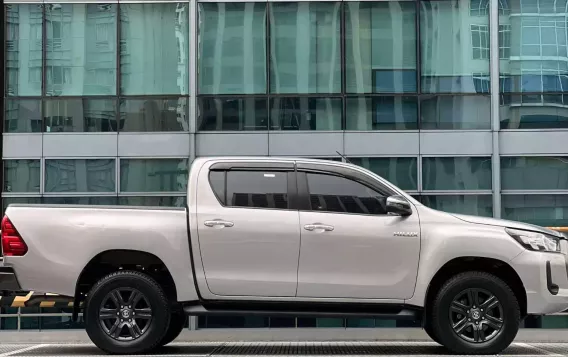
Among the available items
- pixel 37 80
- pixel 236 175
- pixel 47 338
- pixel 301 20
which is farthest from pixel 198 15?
pixel 236 175

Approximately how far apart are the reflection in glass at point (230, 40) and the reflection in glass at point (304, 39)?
0.92 ft

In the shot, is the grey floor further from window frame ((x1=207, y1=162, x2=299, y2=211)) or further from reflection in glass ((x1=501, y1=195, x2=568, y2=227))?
reflection in glass ((x1=501, y1=195, x2=568, y2=227))

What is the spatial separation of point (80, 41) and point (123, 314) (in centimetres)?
1197

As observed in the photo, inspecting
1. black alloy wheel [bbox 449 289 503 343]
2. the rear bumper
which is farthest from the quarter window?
the rear bumper

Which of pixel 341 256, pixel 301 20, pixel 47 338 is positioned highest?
pixel 301 20

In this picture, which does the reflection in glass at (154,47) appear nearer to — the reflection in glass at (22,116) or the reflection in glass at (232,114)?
the reflection in glass at (232,114)

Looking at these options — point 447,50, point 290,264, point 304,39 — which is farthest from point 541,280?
point 304,39

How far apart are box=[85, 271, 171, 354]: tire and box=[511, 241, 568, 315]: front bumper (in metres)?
3.20

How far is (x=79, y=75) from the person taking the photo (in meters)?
18.9

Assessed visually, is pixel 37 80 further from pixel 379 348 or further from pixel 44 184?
pixel 379 348

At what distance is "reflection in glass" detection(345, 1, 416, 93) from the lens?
18609 mm

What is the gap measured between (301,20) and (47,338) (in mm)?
10173

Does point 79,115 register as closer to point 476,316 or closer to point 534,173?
point 534,173

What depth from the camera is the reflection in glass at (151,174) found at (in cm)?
1858
